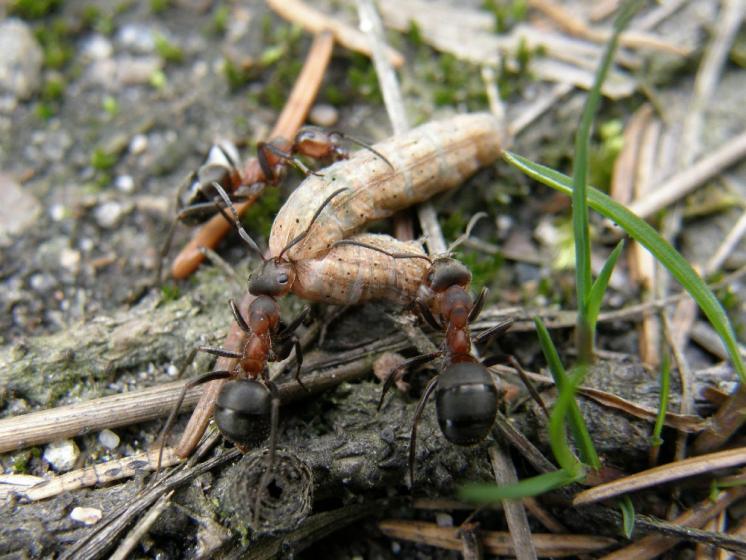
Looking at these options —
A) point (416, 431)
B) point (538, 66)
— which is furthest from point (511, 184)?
point (416, 431)

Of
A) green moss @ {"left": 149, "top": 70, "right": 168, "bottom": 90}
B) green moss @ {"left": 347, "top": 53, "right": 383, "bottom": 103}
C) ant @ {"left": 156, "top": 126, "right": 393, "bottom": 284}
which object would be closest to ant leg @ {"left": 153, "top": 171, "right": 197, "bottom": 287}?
ant @ {"left": 156, "top": 126, "right": 393, "bottom": 284}

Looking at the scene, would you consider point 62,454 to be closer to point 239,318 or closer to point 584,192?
point 239,318

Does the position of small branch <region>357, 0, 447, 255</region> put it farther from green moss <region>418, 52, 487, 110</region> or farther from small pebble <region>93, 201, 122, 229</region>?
small pebble <region>93, 201, 122, 229</region>

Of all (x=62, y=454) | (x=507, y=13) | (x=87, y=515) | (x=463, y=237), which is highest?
(x=507, y=13)

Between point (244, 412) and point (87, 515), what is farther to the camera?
point (244, 412)

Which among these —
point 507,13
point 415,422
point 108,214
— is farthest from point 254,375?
point 507,13

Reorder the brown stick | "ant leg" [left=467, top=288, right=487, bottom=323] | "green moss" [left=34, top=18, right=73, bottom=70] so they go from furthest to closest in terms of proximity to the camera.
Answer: "green moss" [left=34, top=18, right=73, bottom=70], the brown stick, "ant leg" [left=467, top=288, right=487, bottom=323]

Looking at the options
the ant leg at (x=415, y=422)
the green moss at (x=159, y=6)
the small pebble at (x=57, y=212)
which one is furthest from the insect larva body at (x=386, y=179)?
the green moss at (x=159, y=6)

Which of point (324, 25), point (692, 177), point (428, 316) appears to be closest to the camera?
point (428, 316)
